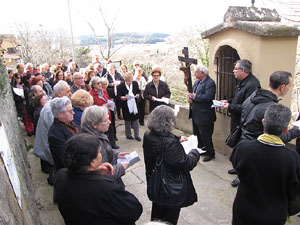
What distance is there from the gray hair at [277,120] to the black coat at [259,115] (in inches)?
34.6

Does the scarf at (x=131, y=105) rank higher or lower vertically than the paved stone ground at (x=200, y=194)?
higher

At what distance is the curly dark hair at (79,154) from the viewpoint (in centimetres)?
180

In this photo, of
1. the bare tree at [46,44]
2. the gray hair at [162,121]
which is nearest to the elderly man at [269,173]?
the gray hair at [162,121]

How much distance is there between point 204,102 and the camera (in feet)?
16.2

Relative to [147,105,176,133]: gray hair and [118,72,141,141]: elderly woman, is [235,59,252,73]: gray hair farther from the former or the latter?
[118,72,141,141]: elderly woman

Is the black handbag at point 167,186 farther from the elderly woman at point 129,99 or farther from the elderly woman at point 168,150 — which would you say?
the elderly woman at point 129,99

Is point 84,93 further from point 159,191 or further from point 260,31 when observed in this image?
point 260,31

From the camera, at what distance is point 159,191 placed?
2.71m

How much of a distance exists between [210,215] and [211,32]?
3526mm

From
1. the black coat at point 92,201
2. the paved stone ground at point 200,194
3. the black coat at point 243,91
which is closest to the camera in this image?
the black coat at point 92,201

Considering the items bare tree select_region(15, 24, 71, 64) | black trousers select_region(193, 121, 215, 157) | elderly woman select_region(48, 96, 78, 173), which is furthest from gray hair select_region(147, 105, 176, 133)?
bare tree select_region(15, 24, 71, 64)

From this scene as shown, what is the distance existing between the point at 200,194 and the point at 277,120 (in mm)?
2393

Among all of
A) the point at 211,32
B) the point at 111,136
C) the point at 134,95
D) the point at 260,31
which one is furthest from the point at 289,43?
the point at 111,136

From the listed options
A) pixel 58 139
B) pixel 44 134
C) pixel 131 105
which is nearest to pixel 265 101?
pixel 58 139
